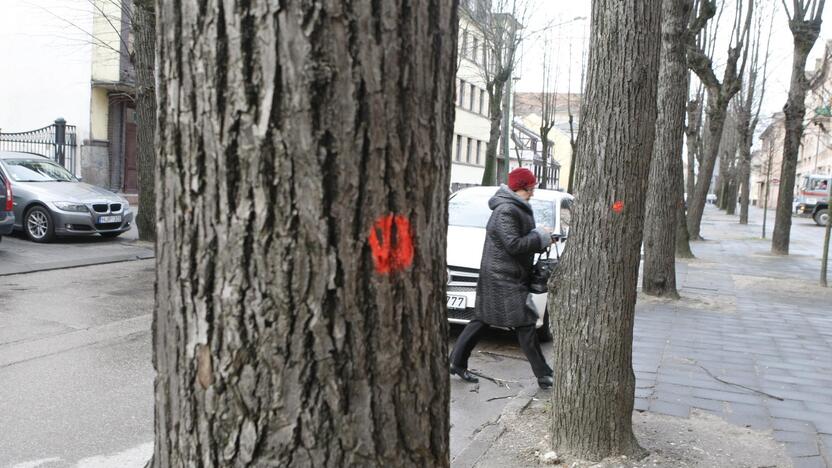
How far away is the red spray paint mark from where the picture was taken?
4.83 ft

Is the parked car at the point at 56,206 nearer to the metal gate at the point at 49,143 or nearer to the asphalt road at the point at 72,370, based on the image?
the asphalt road at the point at 72,370

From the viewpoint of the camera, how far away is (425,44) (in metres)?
1.51

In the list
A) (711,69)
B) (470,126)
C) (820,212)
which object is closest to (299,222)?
(711,69)

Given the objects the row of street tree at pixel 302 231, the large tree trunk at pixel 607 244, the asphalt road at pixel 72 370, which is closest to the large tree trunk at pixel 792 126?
the asphalt road at pixel 72 370

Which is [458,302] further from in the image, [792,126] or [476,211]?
[792,126]

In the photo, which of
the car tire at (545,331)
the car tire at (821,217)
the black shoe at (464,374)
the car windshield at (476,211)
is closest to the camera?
the black shoe at (464,374)

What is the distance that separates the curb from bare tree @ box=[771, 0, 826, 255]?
1484 centimetres

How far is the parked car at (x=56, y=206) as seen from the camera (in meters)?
13.6

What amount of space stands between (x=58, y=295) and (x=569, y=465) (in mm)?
7162

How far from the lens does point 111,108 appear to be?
2589 centimetres

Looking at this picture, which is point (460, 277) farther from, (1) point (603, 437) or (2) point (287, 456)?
(2) point (287, 456)

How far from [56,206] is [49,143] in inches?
416

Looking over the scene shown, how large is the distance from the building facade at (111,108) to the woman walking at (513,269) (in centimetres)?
2052

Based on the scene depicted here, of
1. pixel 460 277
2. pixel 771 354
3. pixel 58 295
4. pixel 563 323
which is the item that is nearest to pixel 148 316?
pixel 58 295
